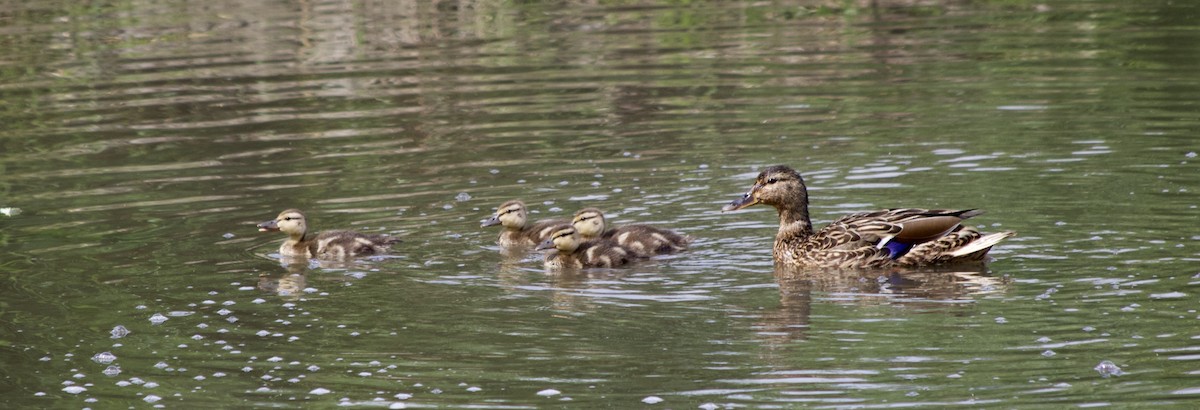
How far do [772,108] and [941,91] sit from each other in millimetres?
1902

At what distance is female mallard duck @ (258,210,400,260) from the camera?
12.6 m

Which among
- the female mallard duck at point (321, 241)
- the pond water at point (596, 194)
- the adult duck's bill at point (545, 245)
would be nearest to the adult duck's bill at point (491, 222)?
the pond water at point (596, 194)

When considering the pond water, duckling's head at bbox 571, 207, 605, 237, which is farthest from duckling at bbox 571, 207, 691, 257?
the pond water

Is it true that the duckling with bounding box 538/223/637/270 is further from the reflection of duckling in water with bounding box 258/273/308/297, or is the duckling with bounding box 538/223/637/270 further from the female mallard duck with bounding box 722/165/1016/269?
the reflection of duckling in water with bounding box 258/273/308/297

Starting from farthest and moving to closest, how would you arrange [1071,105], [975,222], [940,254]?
[1071,105]
[975,222]
[940,254]

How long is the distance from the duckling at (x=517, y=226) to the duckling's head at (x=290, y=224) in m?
1.39

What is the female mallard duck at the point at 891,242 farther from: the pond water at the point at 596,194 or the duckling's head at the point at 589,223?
the duckling's head at the point at 589,223

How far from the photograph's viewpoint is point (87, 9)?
27328mm

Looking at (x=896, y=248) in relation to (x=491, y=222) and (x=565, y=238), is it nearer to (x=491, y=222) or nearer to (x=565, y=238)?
(x=565, y=238)

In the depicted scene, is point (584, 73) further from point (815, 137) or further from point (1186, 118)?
point (1186, 118)

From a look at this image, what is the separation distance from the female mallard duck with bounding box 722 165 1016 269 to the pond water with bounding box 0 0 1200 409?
211 millimetres

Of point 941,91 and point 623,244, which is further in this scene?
point 941,91

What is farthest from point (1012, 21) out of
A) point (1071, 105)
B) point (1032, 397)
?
point (1032, 397)

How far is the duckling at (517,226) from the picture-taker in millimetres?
13023
